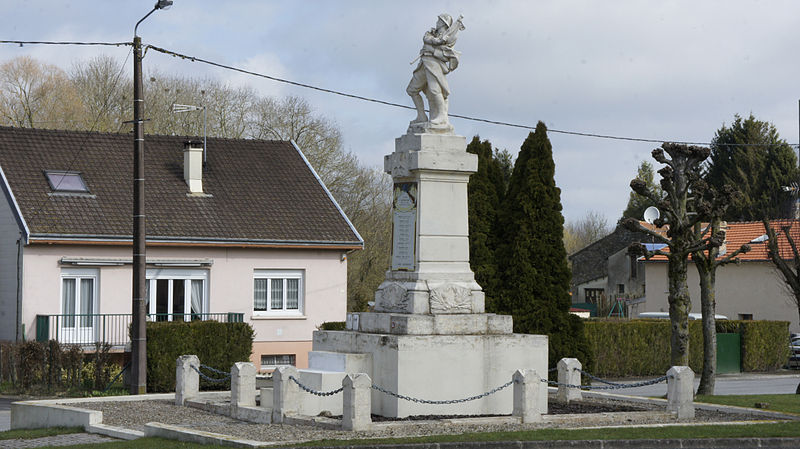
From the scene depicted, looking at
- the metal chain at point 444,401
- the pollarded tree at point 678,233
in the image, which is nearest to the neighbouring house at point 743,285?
the pollarded tree at point 678,233

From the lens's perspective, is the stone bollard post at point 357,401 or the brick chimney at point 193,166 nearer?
the stone bollard post at point 357,401

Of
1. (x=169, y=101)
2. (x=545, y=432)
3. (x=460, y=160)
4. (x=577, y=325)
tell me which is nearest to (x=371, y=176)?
(x=169, y=101)

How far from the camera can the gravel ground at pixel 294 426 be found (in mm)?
15570

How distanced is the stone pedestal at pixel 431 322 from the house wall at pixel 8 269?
14.0 meters

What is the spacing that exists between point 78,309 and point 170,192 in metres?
4.84

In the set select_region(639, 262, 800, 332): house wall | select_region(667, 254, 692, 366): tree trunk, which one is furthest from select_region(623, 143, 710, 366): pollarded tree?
select_region(639, 262, 800, 332): house wall

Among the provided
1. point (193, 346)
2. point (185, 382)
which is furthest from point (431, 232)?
point (193, 346)

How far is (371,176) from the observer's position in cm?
5431

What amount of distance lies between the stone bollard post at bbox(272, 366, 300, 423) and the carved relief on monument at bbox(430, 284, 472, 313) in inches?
98.3

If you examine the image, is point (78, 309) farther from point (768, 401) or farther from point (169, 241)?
point (768, 401)

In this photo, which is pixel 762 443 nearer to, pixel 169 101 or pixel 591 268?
pixel 169 101

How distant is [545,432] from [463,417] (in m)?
2.11

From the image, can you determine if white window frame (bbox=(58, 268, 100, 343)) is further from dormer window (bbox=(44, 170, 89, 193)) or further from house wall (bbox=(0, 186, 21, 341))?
dormer window (bbox=(44, 170, 89, 193))

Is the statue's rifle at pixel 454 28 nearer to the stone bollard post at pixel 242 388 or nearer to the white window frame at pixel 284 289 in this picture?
the stone bollard post at pixel 242 388
